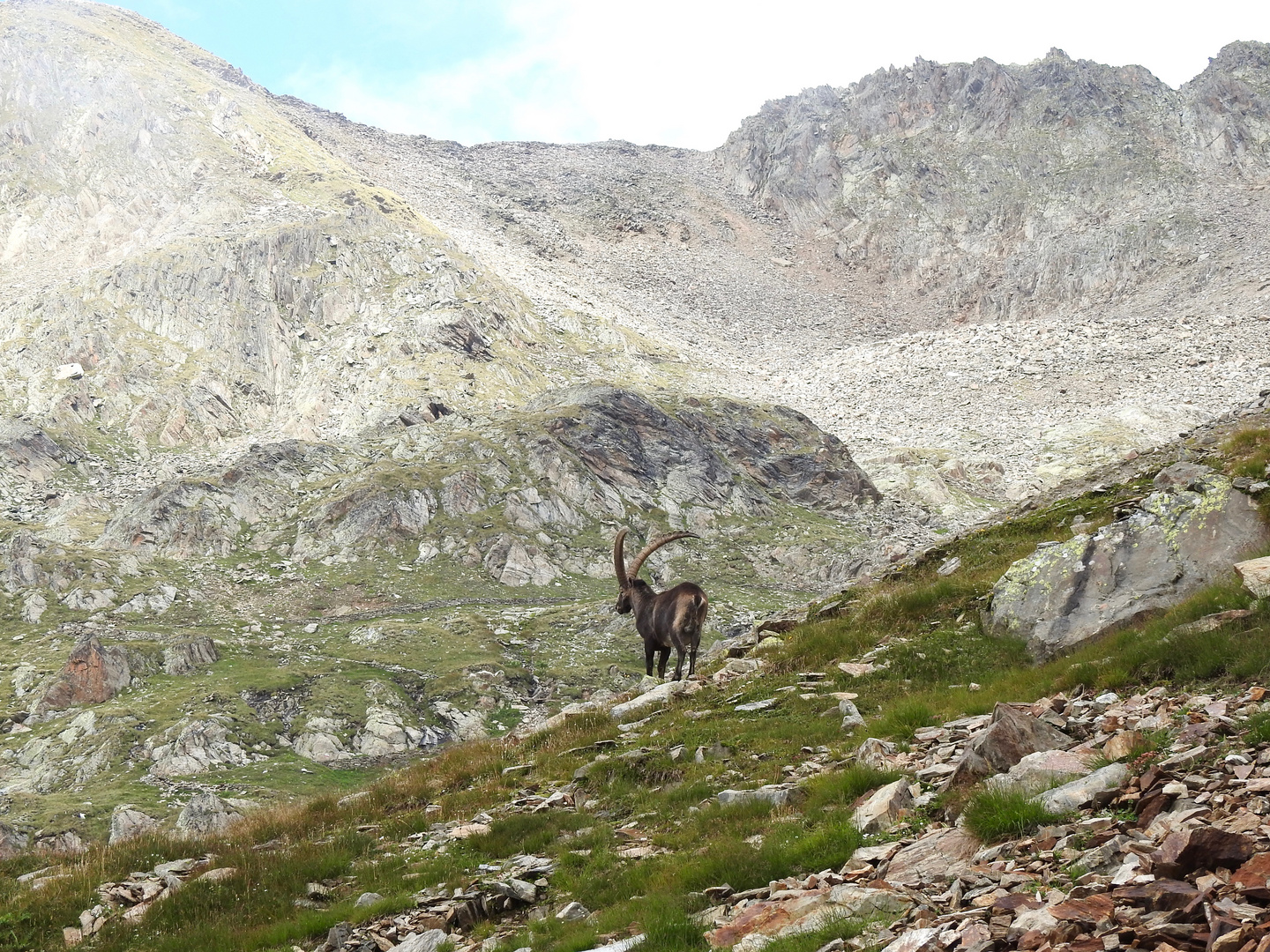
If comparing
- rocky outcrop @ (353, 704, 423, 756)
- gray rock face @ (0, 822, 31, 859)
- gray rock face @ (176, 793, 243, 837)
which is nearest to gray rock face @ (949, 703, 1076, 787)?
gray rock face @ (176, 793, 243, 837)

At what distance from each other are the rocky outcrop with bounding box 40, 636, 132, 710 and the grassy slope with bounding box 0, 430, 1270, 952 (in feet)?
129

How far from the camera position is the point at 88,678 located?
153 feet

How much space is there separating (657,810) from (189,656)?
158 ft

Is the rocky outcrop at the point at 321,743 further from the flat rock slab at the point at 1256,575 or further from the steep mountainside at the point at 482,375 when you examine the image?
the flat rock slab at the point at 1256,575

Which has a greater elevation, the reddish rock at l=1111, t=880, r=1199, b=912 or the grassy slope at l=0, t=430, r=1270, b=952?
the reddish rock at l=1111, t=880, r=1199, b=912

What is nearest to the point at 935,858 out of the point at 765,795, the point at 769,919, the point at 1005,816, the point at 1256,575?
the point at 1005,816

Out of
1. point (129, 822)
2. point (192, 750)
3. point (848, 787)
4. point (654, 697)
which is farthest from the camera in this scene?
Result: point (192, 750)

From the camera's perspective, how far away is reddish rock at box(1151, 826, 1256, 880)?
465 cm

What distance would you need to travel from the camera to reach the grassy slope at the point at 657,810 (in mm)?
8391

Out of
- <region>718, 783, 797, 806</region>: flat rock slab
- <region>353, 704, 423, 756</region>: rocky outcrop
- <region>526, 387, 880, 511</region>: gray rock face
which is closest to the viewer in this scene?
<region>718, 783, 797, 806</region>: flat rock slab

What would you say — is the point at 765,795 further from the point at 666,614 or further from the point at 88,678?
the point at 88,678

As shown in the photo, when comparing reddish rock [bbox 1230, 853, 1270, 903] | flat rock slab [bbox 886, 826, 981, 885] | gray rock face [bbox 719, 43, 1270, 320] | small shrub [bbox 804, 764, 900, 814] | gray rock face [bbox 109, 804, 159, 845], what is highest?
gray rock face [bbox 719, 43, 1270, 320]

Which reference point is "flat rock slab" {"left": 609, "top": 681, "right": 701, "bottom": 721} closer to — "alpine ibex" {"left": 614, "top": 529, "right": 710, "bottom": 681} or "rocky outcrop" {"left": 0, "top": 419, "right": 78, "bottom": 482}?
"alpine ibex" {"left": 614, "top": 529, "right": 710, "bottom": 681}

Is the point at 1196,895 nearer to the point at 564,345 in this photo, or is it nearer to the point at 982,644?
the point at 982,644
